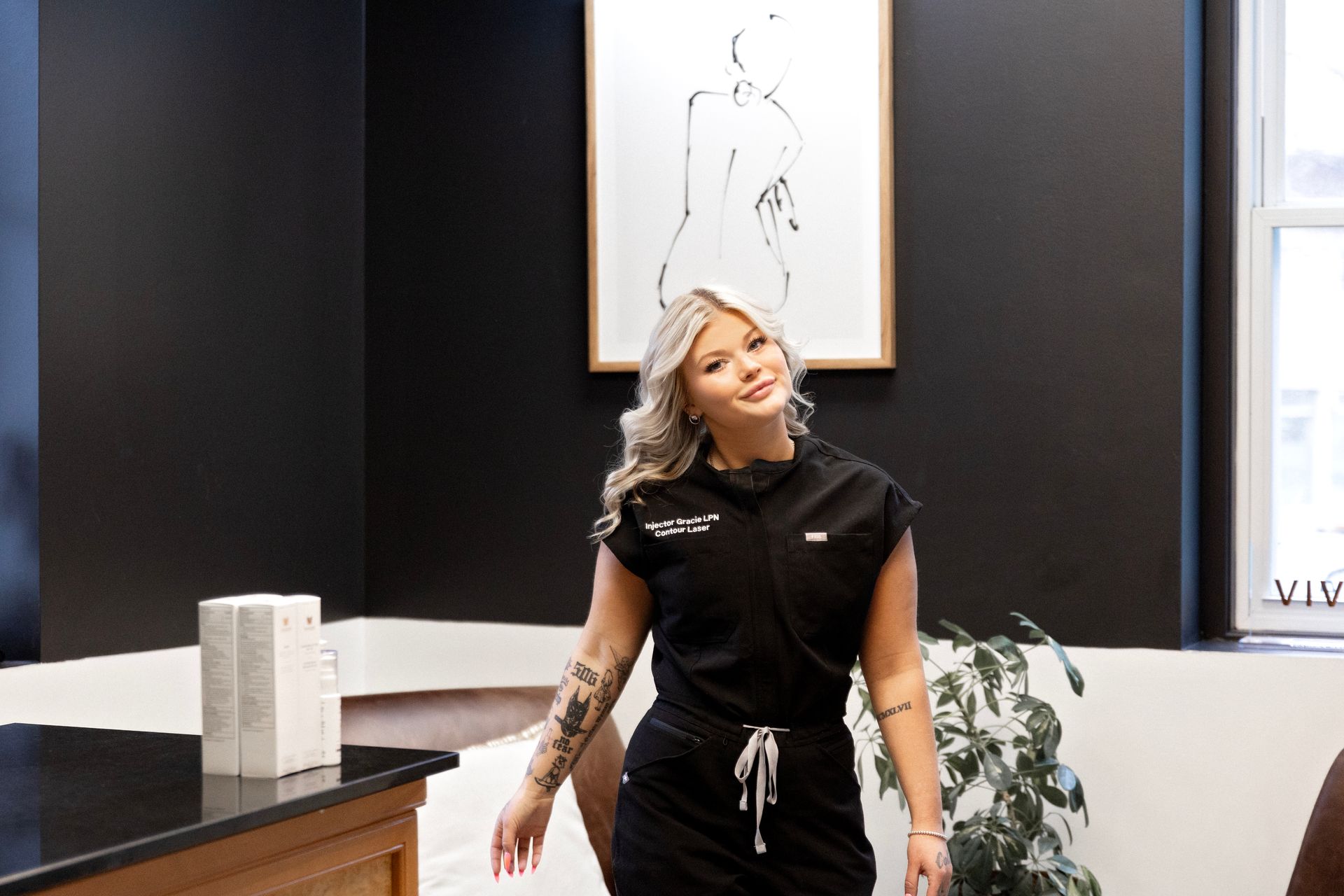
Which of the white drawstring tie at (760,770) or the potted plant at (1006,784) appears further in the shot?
the potted plant at (1006,784)

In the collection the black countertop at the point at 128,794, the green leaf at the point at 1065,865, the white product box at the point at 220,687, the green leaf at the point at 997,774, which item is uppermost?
the white product box at the point at 220,687

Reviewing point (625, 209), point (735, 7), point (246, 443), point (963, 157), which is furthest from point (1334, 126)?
point (246, 443)

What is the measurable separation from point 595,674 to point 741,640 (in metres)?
0.29

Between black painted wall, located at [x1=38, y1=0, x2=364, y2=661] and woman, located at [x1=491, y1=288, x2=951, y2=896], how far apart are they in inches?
49.0

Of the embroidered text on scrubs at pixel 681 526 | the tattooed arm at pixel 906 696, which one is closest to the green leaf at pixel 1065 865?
the tattooed arm at pixel 906 696

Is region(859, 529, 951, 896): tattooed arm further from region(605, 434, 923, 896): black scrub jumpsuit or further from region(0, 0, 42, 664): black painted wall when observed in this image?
region(0, 0, 42, 664): black painted wall

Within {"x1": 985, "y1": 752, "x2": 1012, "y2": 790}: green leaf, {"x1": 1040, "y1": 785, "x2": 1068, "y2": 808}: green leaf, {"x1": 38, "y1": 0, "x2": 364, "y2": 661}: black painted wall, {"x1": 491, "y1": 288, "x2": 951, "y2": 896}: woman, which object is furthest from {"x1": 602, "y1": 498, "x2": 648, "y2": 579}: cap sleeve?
{"x1": 38, "y1": 0, "x2": 364, "y2": 661}: black painted wall

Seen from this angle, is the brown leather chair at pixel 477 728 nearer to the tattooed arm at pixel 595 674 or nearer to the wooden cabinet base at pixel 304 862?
the tattooed arm at pixel 595 674

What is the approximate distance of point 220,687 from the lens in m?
1.55

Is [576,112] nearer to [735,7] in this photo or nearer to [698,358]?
[735,7]

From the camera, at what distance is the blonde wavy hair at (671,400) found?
2.10m

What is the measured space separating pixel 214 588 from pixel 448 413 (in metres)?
0.81

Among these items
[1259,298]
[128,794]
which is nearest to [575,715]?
[128,794]

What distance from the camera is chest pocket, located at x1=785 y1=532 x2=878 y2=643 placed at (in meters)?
1.98
